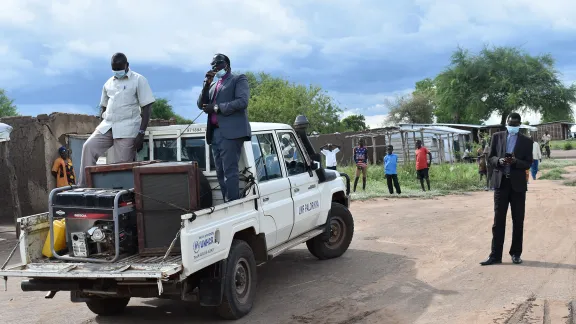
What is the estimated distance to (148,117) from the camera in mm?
6879

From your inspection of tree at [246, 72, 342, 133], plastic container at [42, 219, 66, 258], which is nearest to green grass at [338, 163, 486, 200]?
plastic container at [42, 219, 66, 258]

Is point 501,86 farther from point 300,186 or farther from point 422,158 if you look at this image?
point 300,186

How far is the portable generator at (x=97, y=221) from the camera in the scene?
5.43m

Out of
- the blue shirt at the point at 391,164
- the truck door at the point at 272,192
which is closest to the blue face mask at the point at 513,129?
the truck door at the point at 272,192

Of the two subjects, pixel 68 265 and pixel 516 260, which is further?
pixel 516 260

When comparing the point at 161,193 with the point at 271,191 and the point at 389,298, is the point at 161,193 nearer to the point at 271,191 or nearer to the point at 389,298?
the point at 271,191

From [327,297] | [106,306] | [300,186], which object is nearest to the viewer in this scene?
[106,306]

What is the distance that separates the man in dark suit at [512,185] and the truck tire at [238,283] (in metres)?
3.58

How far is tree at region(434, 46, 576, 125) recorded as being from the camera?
46.0 meters

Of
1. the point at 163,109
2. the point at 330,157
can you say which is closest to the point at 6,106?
the point at 163,109

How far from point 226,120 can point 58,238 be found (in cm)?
211

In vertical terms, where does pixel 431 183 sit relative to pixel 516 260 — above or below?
above

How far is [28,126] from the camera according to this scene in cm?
1289

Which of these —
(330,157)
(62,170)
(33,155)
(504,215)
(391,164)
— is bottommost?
→ (504,215)
